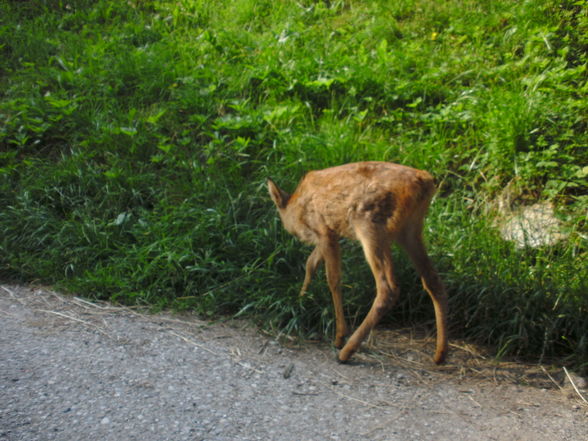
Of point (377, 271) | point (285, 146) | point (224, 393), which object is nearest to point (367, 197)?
point (377, 271)

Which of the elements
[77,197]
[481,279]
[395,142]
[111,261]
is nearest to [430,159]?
[395,142]

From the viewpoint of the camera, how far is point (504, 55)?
22.4 feet

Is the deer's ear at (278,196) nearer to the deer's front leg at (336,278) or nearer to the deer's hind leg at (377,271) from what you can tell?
the deer's front leg at (336,278)

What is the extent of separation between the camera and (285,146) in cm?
608

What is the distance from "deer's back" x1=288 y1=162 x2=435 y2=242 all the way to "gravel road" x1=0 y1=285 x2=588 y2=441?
0.96 m

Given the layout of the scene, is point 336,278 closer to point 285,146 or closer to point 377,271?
point 377,271

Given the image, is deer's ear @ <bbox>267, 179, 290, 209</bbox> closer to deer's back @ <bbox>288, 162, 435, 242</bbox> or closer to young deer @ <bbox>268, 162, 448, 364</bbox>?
young deer @ <bbox>268, 162, 448, 364</bbox>

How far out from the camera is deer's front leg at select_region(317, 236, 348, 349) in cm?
441

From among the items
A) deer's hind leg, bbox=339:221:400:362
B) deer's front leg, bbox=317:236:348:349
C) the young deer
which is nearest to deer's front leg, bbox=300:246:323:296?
the young deer

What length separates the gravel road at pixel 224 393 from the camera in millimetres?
3336

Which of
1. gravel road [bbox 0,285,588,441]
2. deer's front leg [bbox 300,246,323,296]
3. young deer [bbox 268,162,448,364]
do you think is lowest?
gravel road [bbox 0,285,588,441]

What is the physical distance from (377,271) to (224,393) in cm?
126

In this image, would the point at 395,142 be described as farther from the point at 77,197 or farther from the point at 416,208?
the point at 77,197

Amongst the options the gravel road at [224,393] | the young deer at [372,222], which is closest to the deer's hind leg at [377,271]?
the young deer at [372,222]
